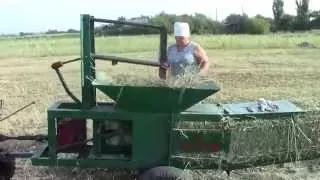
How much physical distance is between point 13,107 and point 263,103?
285 inches

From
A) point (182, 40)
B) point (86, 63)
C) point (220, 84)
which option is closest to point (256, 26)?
point (220, 84)

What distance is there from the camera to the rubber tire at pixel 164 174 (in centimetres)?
601

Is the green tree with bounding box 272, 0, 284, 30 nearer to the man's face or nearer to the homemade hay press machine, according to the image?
the man's face

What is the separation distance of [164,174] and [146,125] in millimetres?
504

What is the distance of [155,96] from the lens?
6.07 meters

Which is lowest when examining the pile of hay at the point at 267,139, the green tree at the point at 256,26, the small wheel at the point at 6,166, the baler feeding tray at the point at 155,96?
the green tree at the point at 256,26

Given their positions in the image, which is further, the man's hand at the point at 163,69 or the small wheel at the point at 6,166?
the small wheel at the point at 6,166

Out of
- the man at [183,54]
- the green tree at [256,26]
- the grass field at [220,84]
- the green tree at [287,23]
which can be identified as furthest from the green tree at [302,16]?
the man at [183,54]

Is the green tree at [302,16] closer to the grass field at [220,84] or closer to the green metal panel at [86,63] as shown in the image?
the grass field at [220,84]

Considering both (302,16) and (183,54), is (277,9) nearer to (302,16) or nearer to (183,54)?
→ (302,16)

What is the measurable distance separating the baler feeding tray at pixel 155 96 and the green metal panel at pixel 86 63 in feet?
0.71

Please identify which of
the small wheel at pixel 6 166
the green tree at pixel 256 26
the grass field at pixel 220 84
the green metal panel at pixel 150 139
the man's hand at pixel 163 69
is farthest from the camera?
the green tree at pixel 256 26

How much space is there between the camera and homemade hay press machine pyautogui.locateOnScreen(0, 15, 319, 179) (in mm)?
6079

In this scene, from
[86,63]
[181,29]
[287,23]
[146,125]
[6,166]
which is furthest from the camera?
[287,23]
